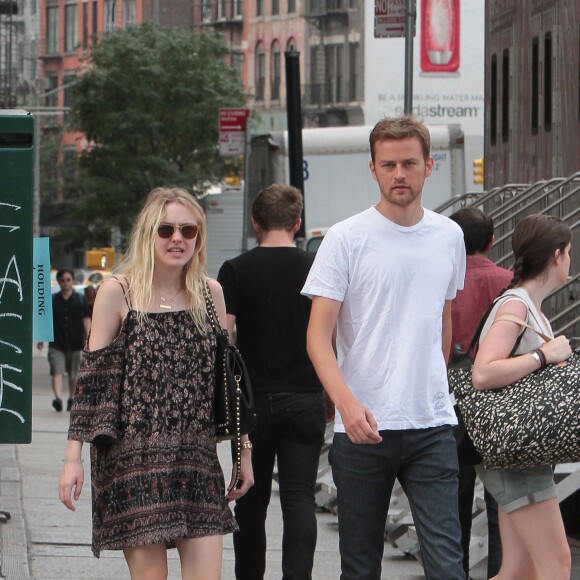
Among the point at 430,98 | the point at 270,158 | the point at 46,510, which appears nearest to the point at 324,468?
the point at 46,510

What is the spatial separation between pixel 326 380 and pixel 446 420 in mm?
474

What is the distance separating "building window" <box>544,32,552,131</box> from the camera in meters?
18.2

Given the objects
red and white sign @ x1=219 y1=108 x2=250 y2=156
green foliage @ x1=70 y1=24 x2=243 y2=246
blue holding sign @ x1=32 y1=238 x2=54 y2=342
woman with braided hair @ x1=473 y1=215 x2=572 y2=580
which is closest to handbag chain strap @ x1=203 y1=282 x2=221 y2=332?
woman with braided hair @ x1=473 y1=215 x2=572 y2=580

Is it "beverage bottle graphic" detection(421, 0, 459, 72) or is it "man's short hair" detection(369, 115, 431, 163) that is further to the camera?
"beverage bottle graphic" detection(421, 0, 459, 72)

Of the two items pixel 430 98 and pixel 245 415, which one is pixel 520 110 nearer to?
pixel 245 415

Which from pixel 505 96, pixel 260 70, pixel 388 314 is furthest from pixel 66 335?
pixel 260 70

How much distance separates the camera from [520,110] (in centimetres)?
1962

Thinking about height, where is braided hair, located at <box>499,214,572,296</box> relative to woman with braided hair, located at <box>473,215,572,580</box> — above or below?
above

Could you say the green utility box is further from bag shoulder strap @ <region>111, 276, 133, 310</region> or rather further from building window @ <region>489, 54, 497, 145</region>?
building window @ <region>489, 54, 497, 145</region>

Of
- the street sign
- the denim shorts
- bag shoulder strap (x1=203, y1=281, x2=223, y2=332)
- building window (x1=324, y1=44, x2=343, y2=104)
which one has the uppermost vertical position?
building window (x1=324, y1=44, x2=343, y2=104)

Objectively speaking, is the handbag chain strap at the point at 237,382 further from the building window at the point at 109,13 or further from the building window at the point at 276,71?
the building window at the point at 109,13

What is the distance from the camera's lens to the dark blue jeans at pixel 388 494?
19.9 ft

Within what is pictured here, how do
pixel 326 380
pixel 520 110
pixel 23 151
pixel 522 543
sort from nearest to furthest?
pixel 326 380, pixel 522 543, pixel 23 151, pixel 520 110

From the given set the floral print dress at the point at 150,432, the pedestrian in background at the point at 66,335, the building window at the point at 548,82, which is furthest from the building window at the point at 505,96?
the floral print dress at the point at 150,432
